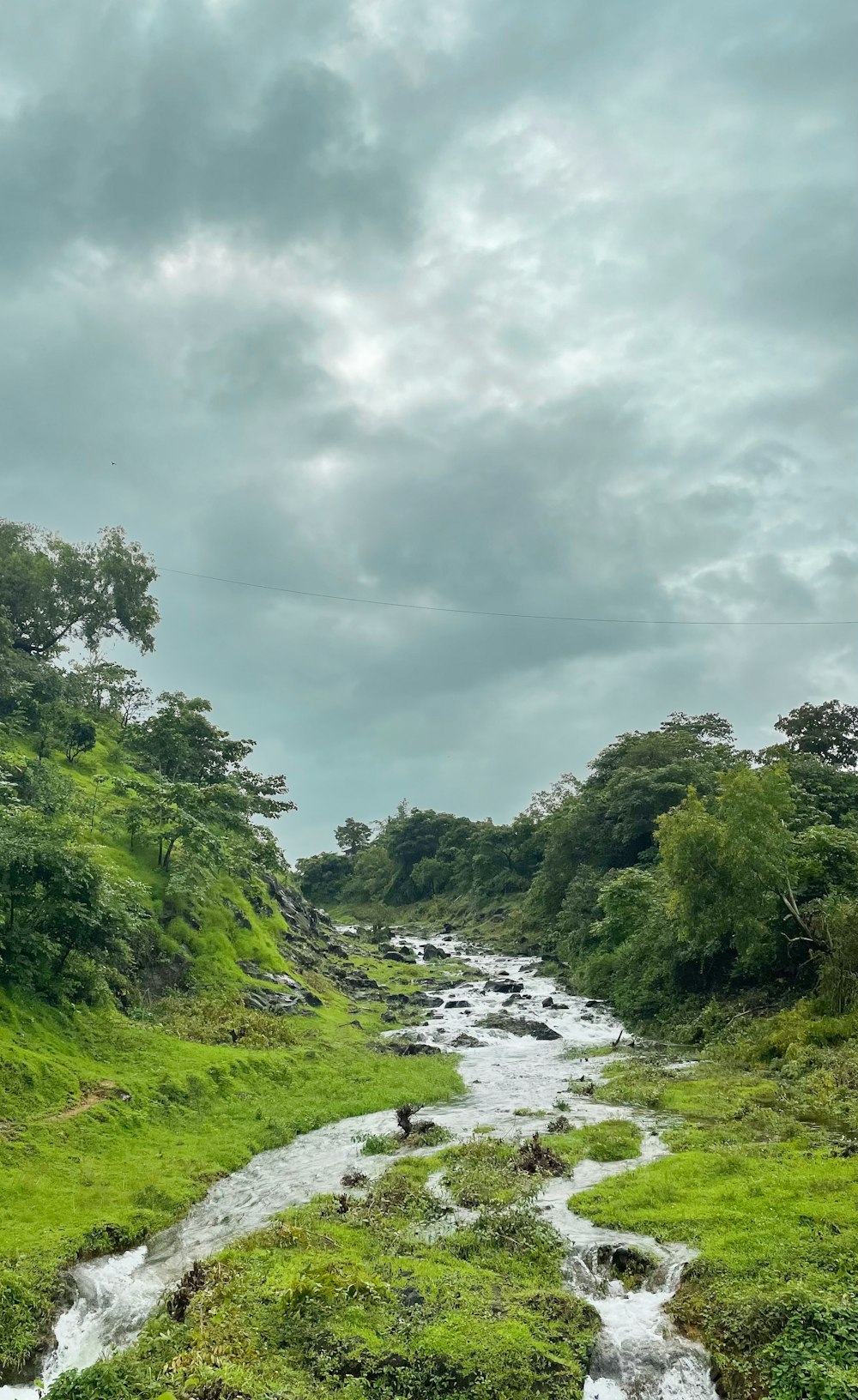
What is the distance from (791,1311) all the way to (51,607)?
5807 centimetres

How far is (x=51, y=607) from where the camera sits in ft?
182

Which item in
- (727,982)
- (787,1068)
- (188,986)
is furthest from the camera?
(727,982)

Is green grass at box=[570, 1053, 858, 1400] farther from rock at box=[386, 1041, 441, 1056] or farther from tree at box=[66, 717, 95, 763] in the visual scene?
tree at box=[66, 717, 95, 763]

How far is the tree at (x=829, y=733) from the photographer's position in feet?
215

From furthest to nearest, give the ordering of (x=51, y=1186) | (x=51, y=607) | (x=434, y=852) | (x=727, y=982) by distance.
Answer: (x=434, y=852) → (x=51, y=607) → (x=727, y=982) → (x=51, y=1186)

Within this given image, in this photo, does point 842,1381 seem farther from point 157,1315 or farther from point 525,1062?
point 525,1062

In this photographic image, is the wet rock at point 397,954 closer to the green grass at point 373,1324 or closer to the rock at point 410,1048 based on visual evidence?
the rock at point 410,1048

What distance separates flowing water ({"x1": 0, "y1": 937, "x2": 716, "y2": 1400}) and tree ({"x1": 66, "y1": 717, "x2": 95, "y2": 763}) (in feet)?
100

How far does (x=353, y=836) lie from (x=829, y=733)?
9550cm

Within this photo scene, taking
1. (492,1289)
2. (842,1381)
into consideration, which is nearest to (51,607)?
(492,1289)

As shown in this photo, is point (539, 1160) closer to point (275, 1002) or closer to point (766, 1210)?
point (766, 1210)

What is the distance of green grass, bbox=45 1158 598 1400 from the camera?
31.3 feet

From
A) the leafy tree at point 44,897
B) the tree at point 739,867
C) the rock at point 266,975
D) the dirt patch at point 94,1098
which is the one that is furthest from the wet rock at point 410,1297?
the rock at point 266,975

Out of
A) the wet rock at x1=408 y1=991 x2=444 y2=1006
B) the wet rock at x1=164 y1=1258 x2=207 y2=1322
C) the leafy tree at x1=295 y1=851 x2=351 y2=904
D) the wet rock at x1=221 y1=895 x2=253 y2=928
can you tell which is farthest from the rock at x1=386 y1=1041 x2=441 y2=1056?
the leafy tree at x1=295 y1=851 x2=351 y2=904
